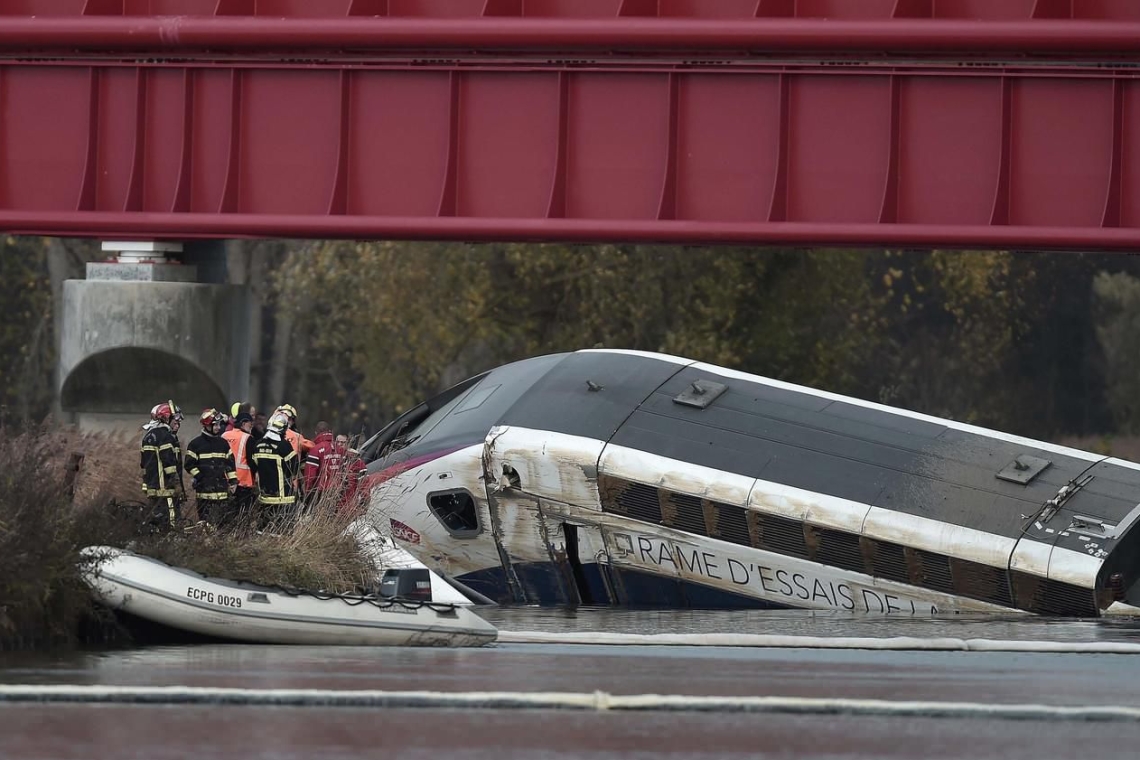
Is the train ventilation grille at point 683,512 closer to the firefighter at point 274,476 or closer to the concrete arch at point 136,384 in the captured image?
the firefighter at point 274,476

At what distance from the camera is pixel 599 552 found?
74.4 ft

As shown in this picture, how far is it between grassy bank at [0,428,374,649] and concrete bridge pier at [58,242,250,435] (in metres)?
5.45

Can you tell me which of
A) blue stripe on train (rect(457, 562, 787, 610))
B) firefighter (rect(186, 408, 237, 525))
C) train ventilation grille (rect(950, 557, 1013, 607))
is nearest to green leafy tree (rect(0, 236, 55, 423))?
blue stripe on train (rect(457, 562, 787, 610))

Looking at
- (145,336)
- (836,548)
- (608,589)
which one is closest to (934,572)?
(836,548)

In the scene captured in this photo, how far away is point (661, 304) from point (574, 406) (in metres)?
21.9

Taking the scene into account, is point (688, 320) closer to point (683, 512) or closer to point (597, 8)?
point (597, 8)

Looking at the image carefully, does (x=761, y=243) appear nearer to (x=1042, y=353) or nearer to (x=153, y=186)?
(x=153, y=186)

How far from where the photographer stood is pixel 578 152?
2416 centimetres

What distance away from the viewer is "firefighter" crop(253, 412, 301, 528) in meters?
20.0

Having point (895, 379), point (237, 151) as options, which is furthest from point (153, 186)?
point (895, 379)

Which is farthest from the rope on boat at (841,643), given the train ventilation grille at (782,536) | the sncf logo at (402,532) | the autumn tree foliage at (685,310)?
the autumn tree foliage at (685,310)

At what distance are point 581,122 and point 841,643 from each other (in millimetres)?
8819

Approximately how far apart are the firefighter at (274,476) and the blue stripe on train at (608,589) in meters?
3.65

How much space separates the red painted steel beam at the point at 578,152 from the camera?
23266 millimetres
